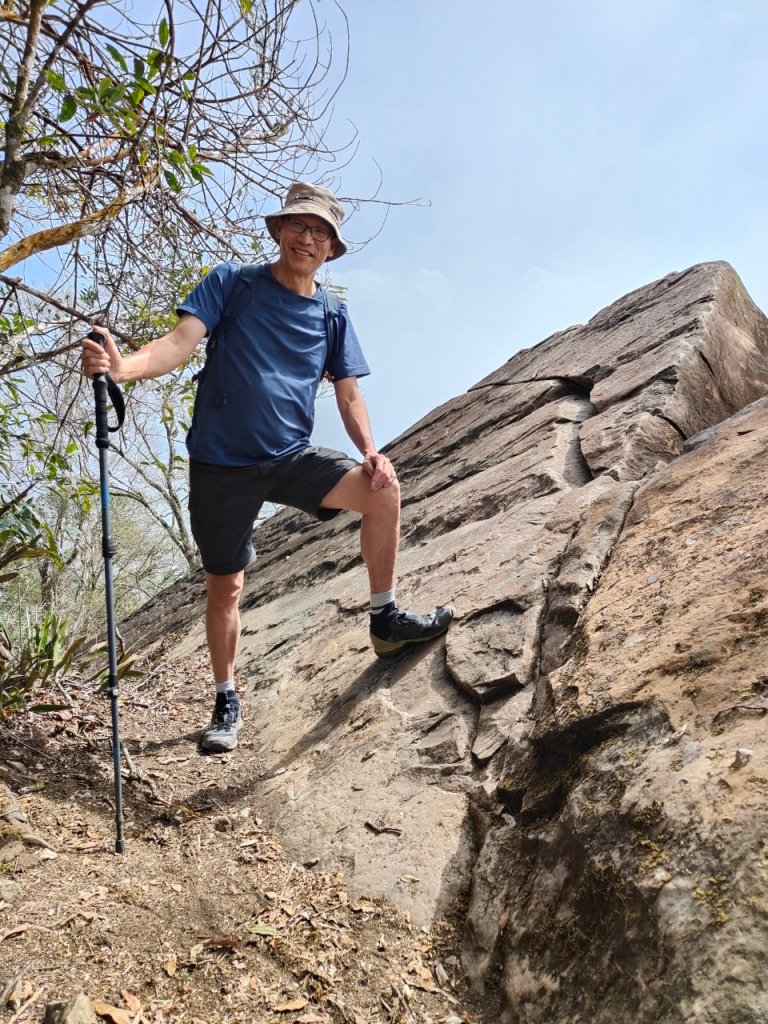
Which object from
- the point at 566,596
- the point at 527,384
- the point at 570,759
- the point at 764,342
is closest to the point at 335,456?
the point at 566,596

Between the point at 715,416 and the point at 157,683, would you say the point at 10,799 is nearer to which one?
the point at 157,683

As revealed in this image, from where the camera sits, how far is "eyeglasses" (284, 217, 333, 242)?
3.58m

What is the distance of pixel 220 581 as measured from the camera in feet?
12.6

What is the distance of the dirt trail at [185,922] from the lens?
2.01m

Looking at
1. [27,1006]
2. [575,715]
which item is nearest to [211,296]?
[575,715]

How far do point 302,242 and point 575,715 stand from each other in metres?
2.48

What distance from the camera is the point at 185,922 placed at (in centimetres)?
237

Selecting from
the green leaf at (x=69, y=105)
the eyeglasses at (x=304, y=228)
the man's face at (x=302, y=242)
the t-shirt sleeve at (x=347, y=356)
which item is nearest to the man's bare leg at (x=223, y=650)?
the t-shirt sleeve at (x=347, y=356)

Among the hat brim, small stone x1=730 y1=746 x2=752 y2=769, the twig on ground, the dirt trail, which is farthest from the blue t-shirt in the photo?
small stone x1=730 y1=746 x2=752 y2=769

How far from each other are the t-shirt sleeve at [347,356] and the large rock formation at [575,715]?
1.27 meters

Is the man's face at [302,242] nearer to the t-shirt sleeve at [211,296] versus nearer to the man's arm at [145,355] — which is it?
the t-shirt sleeve at [211,296]

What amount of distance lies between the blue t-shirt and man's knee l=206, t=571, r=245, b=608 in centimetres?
63

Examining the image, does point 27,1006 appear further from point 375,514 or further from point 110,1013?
point 375,514

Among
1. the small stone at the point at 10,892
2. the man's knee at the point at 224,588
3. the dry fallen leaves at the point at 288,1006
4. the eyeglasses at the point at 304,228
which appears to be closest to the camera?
the dry fallen leaves at the point at 288,1006
